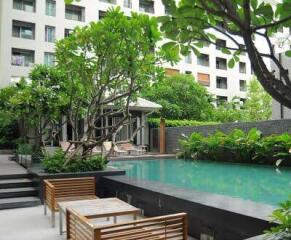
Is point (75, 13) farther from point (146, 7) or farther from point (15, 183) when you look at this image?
point (15, 183)

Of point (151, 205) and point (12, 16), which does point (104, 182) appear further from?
point (12, 16)

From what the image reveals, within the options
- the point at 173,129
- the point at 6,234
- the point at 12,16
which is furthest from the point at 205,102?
the point at 6,234

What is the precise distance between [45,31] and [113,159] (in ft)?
53.0

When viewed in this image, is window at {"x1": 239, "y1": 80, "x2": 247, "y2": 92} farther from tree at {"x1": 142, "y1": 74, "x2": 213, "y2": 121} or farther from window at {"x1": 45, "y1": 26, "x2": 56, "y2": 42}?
window at {"x1": 45, "y1": 26, "x2": 56, "y2": 42}

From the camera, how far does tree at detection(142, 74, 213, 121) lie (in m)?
28.4

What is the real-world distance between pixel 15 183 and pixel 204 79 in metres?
34.4

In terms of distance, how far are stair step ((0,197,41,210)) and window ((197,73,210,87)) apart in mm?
33963

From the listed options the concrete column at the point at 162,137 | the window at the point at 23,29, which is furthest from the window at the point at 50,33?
the concrete column at the point at 162,137

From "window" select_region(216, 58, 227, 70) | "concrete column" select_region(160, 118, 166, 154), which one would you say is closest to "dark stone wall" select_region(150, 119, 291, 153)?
"concrete column" select_region(160, 118, 166, 154)

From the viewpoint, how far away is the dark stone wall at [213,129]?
16547 mm

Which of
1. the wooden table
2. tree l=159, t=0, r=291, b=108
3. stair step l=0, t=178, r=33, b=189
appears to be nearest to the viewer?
tree l=159, t=0, r=291, b=108

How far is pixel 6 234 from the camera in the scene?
6074 mm

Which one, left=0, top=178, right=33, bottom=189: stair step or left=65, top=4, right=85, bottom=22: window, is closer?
left=0, top=178, right=33, bottom=189: stair step

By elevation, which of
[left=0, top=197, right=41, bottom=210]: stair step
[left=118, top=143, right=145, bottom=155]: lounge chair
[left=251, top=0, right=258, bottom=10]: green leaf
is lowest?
[left=0, top=197, right=41, bottom=210]: stair step
